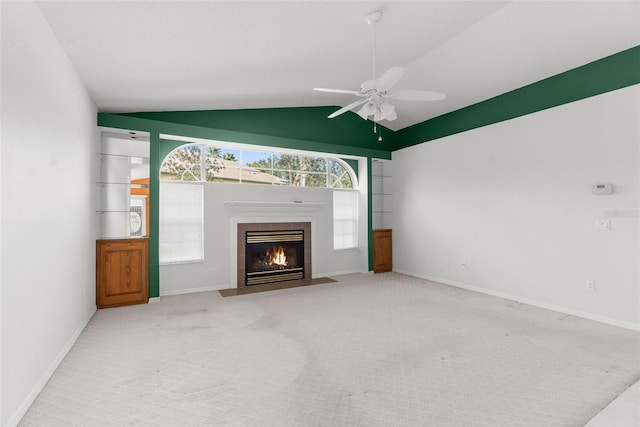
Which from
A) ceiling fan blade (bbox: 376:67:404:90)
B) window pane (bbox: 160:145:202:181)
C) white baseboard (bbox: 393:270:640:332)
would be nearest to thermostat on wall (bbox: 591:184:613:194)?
white baseboard (bbox: 393:270:640:332)

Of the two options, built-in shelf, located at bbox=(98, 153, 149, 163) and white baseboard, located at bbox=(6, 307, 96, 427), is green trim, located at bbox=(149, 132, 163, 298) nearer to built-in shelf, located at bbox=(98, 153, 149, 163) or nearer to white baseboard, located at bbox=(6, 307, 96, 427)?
built-in shelf, located at bbox=(98, 153, 149, 163)

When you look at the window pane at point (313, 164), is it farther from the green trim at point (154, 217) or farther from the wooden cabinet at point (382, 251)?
the green trim at point (154, 217)

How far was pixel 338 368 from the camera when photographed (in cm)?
268

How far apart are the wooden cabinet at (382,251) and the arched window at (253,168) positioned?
1252mm

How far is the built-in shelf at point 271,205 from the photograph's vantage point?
561 cm

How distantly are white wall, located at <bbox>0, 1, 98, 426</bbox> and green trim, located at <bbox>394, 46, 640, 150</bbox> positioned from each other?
5700mm

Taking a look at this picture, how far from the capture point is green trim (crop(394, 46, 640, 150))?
3738 millimetres

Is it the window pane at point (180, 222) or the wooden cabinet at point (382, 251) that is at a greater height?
the window pane at point (180, 222)

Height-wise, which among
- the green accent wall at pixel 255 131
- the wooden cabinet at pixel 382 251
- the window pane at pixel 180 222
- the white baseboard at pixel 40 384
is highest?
the green accent wall at pixel 255 131

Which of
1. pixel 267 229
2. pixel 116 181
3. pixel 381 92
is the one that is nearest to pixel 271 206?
pixel 267 229

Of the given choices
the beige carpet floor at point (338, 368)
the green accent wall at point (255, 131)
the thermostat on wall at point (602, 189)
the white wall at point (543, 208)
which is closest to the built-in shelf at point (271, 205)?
the green accent wall at point (255, 131)

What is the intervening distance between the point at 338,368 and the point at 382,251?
4.63m

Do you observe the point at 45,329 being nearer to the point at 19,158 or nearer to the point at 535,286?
the point at 19,158

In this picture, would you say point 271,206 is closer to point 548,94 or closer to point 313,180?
point 313,180
